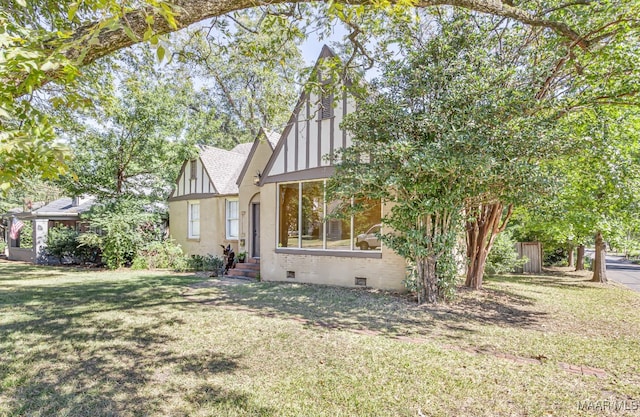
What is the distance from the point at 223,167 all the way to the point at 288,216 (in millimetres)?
6640

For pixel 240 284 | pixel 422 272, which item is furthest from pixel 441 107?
pixel 240 284

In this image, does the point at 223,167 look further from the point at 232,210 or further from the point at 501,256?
the point at 501,256

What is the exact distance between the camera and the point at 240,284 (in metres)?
10.8

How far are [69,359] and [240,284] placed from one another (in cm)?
618

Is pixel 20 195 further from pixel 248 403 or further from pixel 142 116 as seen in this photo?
pixel 248 403

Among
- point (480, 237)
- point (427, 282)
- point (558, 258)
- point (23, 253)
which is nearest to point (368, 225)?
point (427, 282)

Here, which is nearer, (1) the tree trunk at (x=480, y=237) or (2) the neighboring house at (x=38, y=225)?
(1) the tree trunk at (x=480, y=237)

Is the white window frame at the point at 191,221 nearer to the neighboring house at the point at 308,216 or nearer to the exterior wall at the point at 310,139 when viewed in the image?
the neighboring house at the point at 308,216

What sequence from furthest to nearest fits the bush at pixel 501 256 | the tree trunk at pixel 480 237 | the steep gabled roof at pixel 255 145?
the bush at pixel 501 256 → the steep gabled roof at pixel 255 145 → the tree trunk at pixel 480 237

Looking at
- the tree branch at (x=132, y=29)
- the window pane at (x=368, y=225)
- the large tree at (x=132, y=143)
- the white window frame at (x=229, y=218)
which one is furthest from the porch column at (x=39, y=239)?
the tree branch at (x=132, y=29)

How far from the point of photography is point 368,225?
32.4 feet

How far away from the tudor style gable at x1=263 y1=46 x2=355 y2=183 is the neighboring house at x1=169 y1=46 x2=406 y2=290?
0.03 m

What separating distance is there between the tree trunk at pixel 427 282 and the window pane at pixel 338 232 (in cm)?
256

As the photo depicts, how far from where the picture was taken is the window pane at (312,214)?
424 inches
